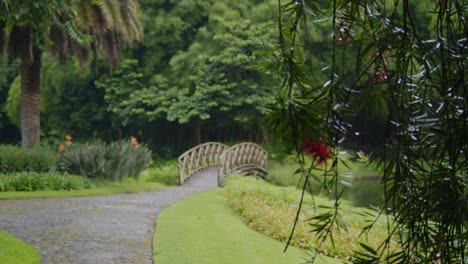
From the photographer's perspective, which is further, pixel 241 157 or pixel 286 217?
pixel 241 157

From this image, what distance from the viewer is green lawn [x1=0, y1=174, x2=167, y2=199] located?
1052 centimetres

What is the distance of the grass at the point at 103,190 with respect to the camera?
10.5 m

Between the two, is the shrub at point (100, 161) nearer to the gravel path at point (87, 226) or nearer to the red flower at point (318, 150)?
the gravel path at point (87, 226)

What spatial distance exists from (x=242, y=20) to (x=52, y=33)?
11.5m

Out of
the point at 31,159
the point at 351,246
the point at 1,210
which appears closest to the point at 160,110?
the point at 31,159

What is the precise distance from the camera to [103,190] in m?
12.3

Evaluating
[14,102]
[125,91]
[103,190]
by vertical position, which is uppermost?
[125,91]

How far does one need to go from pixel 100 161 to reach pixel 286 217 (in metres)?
6.50

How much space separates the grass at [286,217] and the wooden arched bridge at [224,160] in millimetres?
5018

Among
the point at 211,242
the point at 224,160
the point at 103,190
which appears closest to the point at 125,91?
the point at 224,160

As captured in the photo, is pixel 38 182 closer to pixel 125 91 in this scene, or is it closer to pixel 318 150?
pixel 318 150

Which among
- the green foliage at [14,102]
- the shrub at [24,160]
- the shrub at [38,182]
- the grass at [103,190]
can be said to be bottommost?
the grass at [103,190]

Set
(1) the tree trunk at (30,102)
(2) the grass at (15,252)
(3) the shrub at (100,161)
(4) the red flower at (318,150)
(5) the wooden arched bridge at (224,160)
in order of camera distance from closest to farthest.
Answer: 1. (4) the red flower at (318,150)
2. (2) the grass at (15,252)
3. (3) the shrub at (100,161)
4. (1) the tree trunk at (30,102)
5. (5) the wooden arched bridge at (224,160)

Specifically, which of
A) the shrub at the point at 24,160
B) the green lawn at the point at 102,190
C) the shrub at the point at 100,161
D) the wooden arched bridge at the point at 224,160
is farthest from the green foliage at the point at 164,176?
the shrub at the point at 24,160
